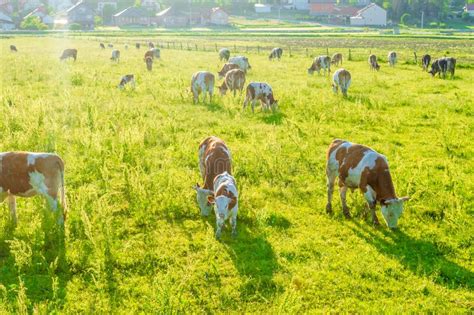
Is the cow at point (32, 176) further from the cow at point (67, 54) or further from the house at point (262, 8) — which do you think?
the house at point (262, 8)

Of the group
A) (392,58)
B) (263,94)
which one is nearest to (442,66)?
(392,58)

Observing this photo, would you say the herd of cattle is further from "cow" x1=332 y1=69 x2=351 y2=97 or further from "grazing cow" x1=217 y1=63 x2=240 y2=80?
"grazing cow" x1=217 y1=63 x2=240 y2=80

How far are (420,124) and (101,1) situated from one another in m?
149

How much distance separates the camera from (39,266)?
7379 millimetres

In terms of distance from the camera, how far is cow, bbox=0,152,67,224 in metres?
8.00

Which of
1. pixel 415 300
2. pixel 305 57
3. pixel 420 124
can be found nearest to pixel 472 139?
pixel 420 124

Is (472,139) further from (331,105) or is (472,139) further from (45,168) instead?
(45,168)

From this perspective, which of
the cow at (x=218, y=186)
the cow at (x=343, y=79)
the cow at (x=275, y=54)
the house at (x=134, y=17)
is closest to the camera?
the cow at (x=218, y=186)

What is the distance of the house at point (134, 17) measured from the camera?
115 metres

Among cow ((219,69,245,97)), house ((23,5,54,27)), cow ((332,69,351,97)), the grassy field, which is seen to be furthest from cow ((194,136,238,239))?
house ((23,5,54,27))

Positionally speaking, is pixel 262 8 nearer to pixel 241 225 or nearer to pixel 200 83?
pixel 200 83

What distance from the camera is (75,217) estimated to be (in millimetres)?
8719

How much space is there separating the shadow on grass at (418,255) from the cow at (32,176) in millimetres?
5668

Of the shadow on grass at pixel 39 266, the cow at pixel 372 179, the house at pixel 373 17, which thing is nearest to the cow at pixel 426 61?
the cow at pixel 372 179
